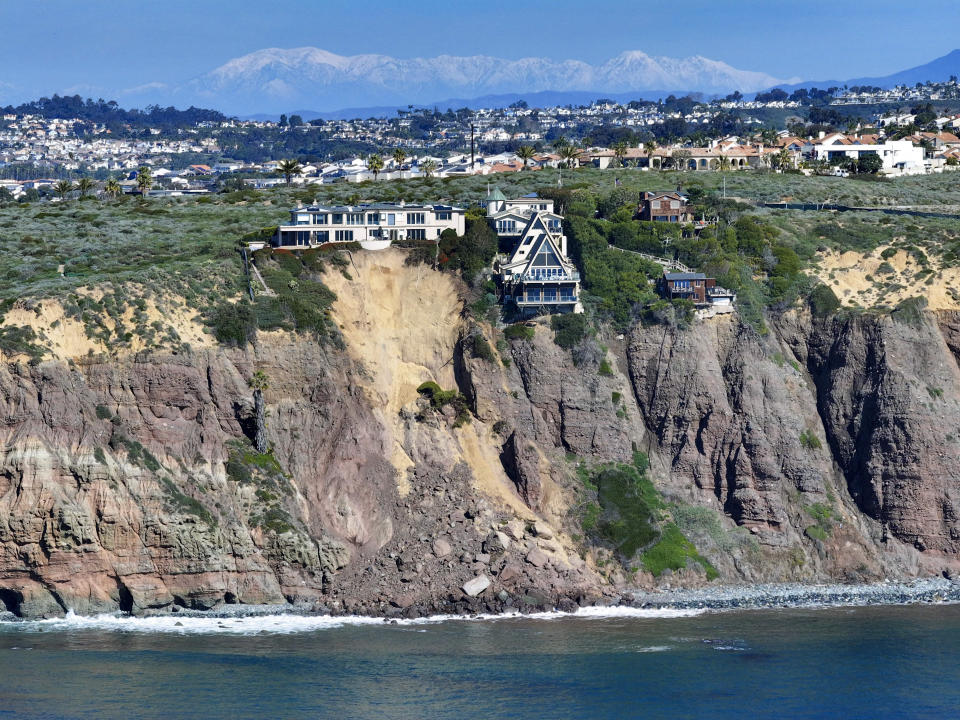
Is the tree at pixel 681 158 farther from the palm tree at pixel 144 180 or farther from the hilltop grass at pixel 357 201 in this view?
the palm tree at pixel 144 180

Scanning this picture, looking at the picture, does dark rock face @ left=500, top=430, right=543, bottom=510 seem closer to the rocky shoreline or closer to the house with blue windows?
the rocky shoreline

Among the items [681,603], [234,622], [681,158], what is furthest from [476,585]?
[681,158]

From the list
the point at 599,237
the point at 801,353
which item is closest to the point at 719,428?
the point at 801,353

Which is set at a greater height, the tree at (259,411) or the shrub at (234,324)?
the shrub at (234,324)

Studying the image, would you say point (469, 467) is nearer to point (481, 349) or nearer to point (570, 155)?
point (481, 349)

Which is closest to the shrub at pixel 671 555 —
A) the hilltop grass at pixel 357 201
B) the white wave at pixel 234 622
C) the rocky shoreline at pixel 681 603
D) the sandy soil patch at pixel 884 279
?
the rocky shoreline at pixel 681 603

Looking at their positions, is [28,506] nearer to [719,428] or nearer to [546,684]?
[546,684]

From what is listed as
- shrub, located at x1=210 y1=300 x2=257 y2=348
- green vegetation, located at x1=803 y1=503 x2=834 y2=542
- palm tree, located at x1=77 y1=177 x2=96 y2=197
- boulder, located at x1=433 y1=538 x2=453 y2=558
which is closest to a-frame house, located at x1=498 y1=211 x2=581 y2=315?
shrub, located at x1=210 y1=300 x2=257 y2=348

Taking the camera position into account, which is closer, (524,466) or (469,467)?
(469,467)
